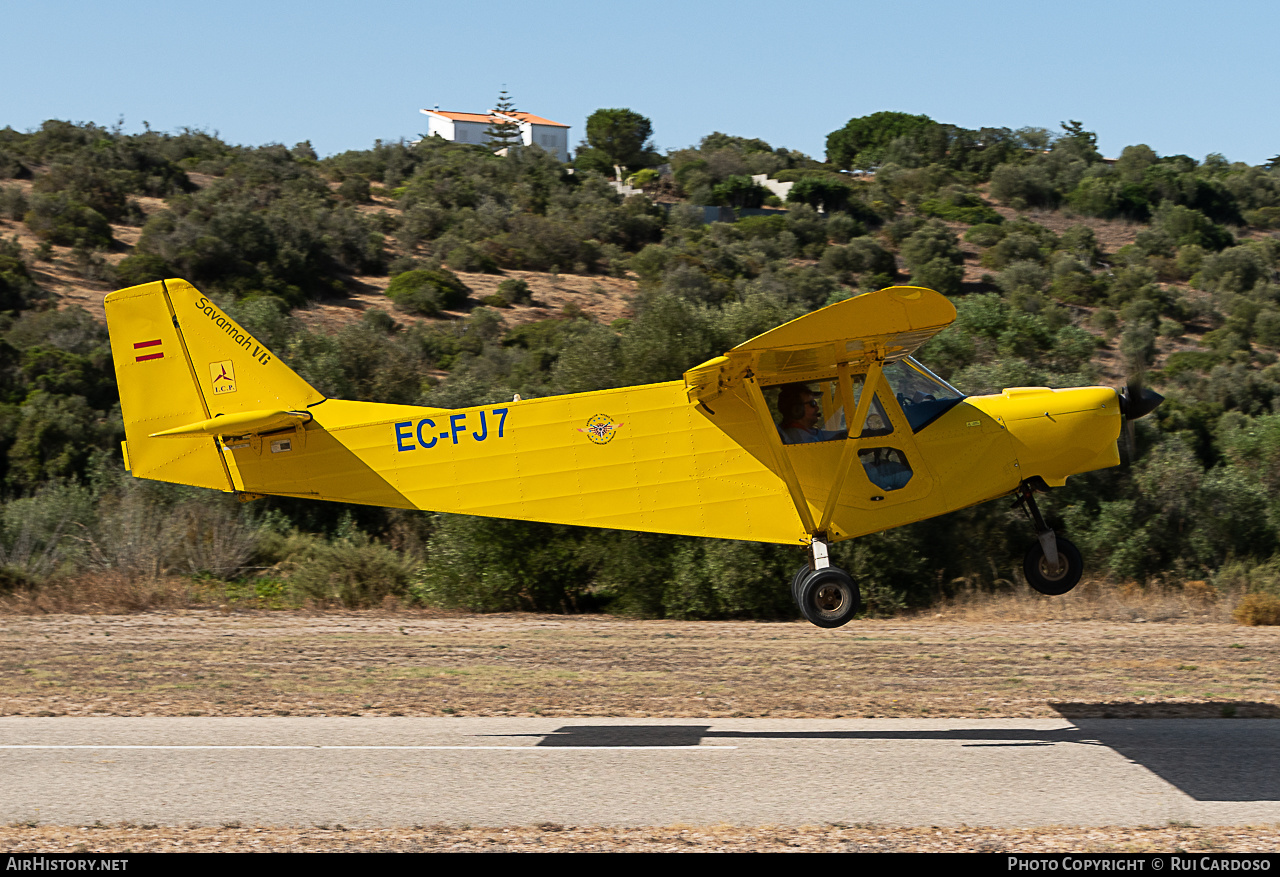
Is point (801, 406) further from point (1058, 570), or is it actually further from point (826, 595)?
point (1058, 570)

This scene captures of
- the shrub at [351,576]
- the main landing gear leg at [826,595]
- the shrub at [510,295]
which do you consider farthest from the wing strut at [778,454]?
the shrub at [510,295]

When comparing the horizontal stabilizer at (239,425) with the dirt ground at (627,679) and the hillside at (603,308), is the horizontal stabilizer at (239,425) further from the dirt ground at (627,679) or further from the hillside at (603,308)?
the hillside at (603,308)

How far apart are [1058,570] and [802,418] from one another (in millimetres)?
2978

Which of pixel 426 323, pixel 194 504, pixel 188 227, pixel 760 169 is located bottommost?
pixel 194 504

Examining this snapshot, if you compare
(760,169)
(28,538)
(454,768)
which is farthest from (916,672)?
(760,169)

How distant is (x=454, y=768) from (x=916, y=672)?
7.28 meters

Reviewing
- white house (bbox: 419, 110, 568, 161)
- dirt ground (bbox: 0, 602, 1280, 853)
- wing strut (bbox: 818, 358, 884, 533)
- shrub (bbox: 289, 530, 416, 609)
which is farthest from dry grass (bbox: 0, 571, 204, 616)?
white house (bbox: 419, 110, 568, 161)

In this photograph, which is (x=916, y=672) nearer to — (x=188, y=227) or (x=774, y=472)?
(x=774, y=472)

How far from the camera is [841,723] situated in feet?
37.0

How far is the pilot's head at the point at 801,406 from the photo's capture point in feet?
35.1

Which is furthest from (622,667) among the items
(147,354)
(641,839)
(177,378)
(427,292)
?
(427,292)

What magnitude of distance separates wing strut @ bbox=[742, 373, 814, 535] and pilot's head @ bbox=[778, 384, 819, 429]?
23 cm

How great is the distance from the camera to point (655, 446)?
10.9 metres

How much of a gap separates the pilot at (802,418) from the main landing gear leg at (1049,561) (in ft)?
7.04
